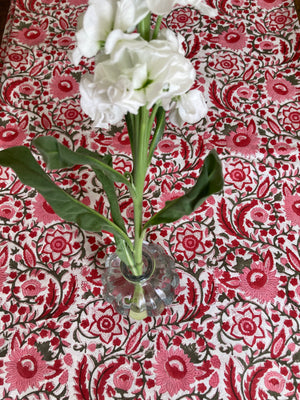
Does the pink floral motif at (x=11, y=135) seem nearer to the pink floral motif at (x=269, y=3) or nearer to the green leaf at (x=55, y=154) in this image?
the green leaf at (x=55, y=154)

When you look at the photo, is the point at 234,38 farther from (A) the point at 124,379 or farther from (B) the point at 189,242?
(A) the point at 124,379

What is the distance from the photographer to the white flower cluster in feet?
1.43

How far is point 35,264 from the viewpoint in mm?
843

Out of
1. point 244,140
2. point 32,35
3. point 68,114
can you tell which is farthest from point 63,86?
point 244,140

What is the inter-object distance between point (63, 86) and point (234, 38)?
0.44 m

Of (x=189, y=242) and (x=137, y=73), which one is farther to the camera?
(x=189, y=242)

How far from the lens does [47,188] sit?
55 centimetres

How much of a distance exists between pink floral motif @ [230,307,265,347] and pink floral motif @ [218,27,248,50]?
658mm

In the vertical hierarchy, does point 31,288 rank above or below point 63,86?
below

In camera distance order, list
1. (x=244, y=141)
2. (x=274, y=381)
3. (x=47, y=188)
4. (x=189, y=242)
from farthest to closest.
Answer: (x=244, y=141), (x=189, y=242), (x=274, y=381), (x=47, y=188)

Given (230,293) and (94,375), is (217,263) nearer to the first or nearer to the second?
(230,293)

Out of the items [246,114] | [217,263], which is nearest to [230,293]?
[217,263]

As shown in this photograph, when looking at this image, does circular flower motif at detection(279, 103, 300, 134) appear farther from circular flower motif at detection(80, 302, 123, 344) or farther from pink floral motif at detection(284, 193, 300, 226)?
circular flower motif at detection(80, 302, 123, 344)

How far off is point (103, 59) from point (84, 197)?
47cm
